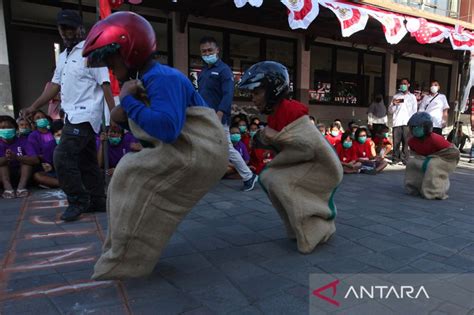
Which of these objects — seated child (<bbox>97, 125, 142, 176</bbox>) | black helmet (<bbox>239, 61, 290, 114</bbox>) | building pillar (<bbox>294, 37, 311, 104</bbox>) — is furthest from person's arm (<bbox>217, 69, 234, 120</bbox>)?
building pillar (<bbox>294, 37, 311, 104</bbox>)

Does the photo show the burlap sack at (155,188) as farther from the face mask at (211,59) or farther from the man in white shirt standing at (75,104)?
the face mask at (211,59)

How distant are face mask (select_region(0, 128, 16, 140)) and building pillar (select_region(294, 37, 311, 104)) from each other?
7345mm

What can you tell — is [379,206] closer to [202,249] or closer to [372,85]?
[202,249]

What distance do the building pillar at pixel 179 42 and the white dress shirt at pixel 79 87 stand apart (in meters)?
4.77

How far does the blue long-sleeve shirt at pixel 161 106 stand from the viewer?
1902 mm

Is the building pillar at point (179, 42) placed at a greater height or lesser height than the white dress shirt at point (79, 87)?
greater

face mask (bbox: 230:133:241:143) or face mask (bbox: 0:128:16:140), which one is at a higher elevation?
face mask (bbox: 0:128:16:140)

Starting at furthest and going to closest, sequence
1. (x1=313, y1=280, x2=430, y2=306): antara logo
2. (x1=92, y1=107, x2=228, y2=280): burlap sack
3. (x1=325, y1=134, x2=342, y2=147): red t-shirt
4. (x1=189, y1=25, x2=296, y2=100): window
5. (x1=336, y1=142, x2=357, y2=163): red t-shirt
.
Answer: (x1=189, y1=25, x2=296, y2=100): window → (x1=325, y1=134, x2=342, y2=147): red t-shirt → (x1=336, y1=142, x2=357, y2=163): red t-shirt → (x1=313, y1=280, x2=430, y2=306): antara logo → (x1=92, y1=107, x2=228, y2=280): burlap sack

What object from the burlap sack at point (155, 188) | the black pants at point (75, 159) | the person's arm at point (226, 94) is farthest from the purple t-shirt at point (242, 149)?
the burlap sack at point (155, 188)

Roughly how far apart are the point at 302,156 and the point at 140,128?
4.28 feet

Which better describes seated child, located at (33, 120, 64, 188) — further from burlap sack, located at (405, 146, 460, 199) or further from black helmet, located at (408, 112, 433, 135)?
burlap sack, located at (405, 146, 460, 199)

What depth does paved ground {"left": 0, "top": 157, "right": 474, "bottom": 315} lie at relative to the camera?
7.08ft

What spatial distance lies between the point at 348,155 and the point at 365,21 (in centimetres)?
279

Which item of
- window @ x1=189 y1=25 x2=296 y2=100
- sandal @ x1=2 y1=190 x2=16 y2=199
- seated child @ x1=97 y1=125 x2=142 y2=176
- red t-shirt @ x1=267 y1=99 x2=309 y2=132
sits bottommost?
sandal @ x1=2 y1=190 x2=16 y2=199
